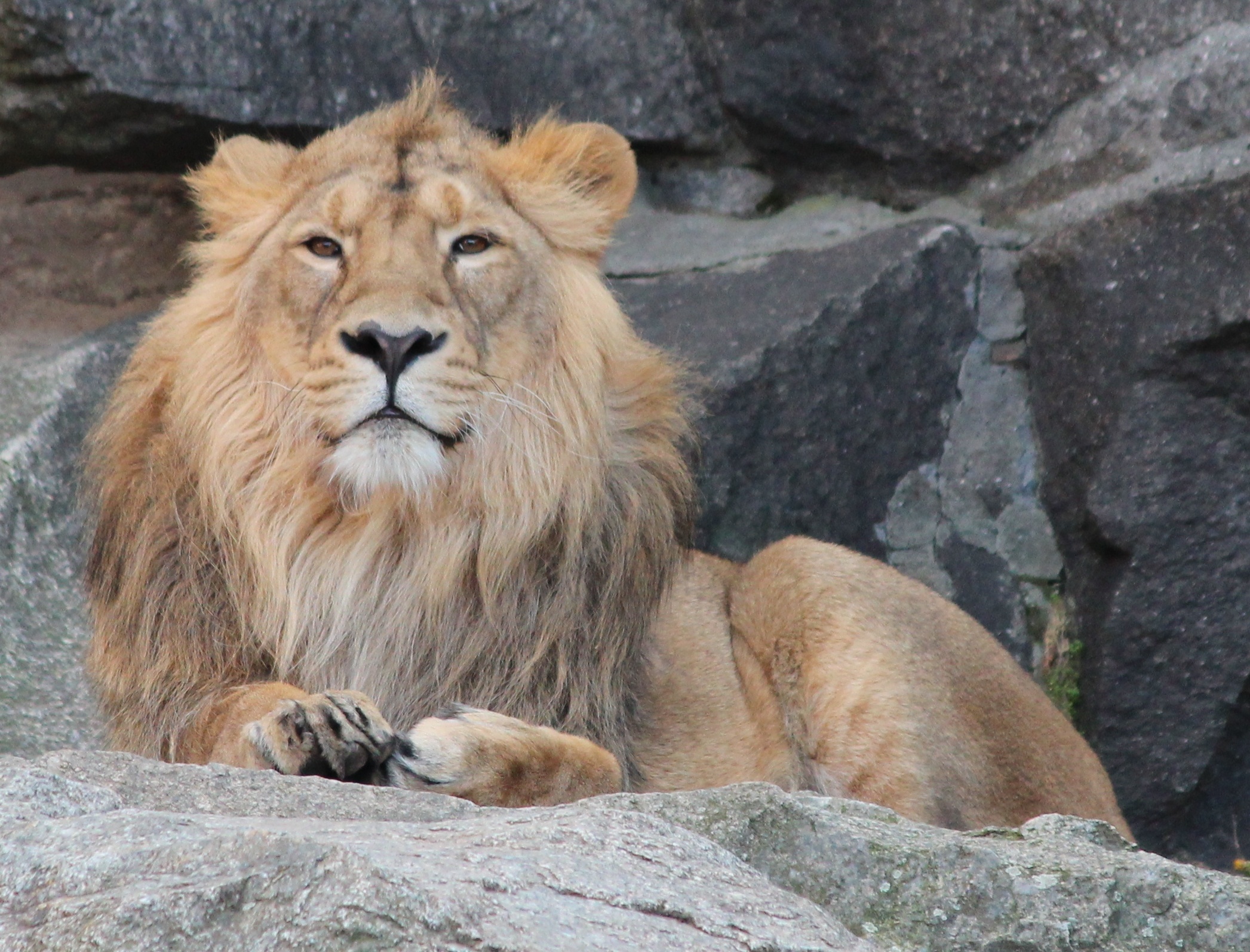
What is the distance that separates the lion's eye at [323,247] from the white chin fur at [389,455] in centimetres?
44

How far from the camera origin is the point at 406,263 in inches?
115

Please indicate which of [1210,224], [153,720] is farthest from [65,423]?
[1210,224]

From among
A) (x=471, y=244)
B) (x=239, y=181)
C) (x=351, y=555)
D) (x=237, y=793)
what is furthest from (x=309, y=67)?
(x=237, y=793)

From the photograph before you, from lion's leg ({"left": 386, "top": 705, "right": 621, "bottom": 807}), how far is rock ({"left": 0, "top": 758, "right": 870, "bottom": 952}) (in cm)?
78

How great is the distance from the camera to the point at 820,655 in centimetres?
371

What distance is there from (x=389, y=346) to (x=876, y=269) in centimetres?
191

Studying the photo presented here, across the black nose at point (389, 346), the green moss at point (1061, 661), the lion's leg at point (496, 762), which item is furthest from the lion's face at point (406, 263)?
the green moss at point (1061, 661)

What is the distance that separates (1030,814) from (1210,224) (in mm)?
1446

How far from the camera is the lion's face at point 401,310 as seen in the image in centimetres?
273

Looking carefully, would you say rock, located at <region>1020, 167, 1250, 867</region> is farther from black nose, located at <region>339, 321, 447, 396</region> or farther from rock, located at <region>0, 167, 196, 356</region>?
rock, located at <region>0, 167, 196, 356</region>

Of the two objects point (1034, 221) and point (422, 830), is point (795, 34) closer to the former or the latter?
point (1034, 221)

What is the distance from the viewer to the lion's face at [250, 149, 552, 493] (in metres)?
2.73

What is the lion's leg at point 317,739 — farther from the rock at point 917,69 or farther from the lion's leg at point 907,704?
the rock at point 917,69

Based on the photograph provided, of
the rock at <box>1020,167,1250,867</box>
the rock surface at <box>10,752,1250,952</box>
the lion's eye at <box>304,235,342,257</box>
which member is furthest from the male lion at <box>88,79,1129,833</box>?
the rock surface at <box>10,752,1250,952</box>
